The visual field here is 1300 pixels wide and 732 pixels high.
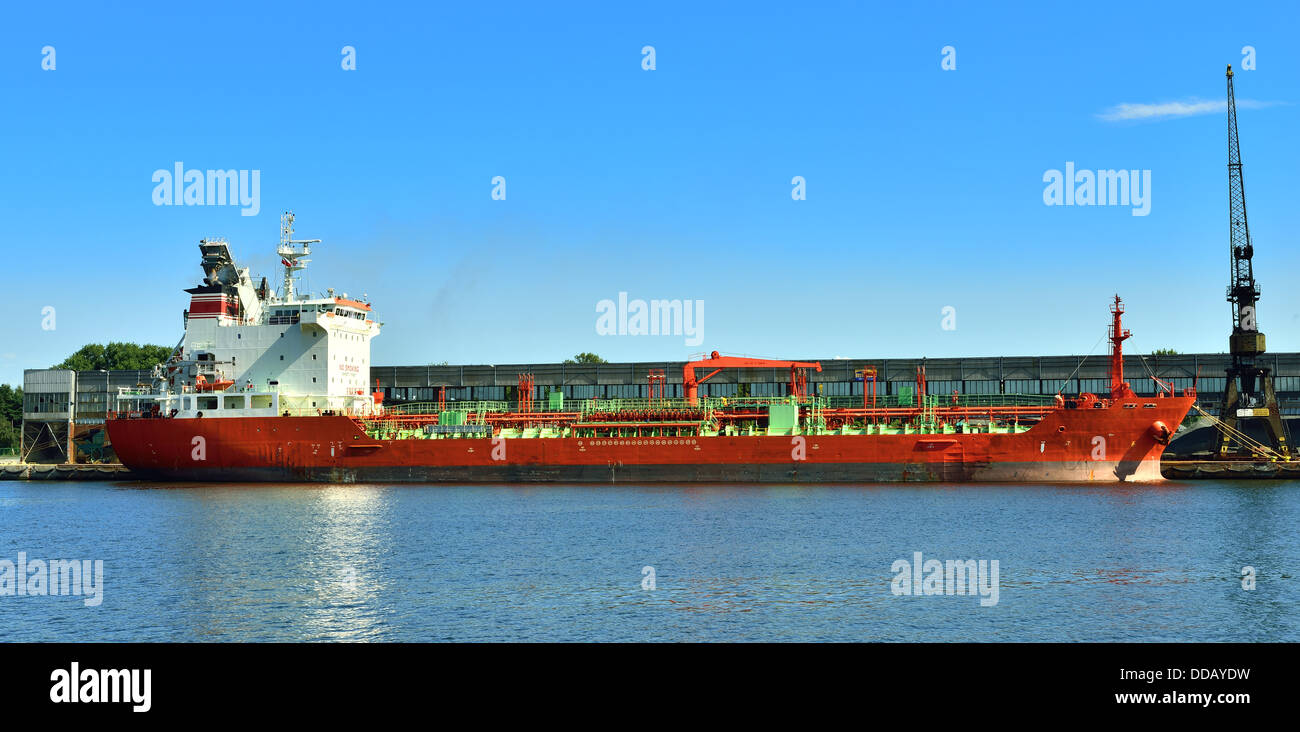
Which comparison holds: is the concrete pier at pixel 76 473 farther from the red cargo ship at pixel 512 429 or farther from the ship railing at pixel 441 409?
the ship railing at pixel 441 409

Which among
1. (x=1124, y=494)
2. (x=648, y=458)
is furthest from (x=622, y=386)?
(x=1124, y=494)

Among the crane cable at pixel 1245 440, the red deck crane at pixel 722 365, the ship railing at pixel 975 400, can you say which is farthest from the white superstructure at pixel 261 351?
the crane cable at pixel 1245 440

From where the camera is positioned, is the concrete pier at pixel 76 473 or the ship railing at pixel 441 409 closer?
the ship railing at pixel 441 409

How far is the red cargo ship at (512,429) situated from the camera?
45844 millimetres

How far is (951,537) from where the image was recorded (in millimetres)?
28688

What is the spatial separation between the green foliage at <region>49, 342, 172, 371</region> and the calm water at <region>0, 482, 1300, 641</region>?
6023 cm

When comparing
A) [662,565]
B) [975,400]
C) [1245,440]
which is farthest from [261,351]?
[1245,440]

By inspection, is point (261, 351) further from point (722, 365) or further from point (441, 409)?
point (722, 365)

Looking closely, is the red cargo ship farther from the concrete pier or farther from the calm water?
the concrete pier

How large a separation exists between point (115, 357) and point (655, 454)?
71.0 meters

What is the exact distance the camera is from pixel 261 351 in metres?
52.5

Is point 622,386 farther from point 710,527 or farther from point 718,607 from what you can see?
point 718,607

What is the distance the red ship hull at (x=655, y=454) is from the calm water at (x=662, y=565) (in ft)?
13.0
